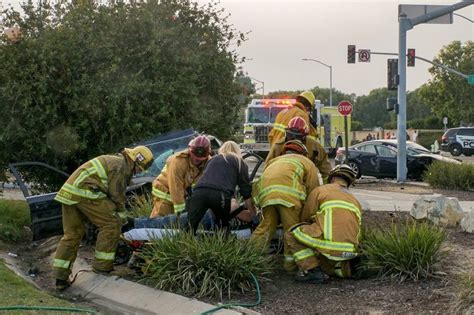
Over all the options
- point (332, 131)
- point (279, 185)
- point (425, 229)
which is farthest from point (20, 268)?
point (332, 131)

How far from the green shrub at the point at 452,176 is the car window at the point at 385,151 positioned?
12.6 ft

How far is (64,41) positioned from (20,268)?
4.18m

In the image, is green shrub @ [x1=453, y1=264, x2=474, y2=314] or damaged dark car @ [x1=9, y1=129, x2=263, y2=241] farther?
damaged dark car @ [x1=9, y1=129, x2=263, y2=241]

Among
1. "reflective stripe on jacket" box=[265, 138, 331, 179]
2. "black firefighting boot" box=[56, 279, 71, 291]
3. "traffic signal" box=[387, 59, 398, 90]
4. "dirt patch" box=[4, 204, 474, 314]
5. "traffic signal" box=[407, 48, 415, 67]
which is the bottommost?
"black firefighting boot" box=[56, 279, 71, 291]

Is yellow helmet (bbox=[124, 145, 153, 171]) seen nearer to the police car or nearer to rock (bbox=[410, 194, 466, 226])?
rock (bbox=[410, 194, 466, 226])

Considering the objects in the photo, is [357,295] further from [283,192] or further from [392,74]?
[392,74]

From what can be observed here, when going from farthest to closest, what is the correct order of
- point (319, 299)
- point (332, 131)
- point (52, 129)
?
point (332, 131)
point (52, 129)
point (319, 299)

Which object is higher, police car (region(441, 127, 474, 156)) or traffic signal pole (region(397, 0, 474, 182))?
traffic signal pole (region(397, 0, 474, 182))

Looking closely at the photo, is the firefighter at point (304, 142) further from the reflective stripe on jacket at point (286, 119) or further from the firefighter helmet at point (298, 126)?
the reflective stripe on jacket at point (286, 119)

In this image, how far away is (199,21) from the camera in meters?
12.9

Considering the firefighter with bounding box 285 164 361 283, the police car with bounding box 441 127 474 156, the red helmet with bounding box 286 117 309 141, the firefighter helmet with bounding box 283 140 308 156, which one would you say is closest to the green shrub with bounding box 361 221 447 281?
the firefighter with bounding box 285 164 361 283

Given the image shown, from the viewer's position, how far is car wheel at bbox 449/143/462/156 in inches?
1624

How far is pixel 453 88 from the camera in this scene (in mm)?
56188

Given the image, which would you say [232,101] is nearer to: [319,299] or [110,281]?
[110,281]
